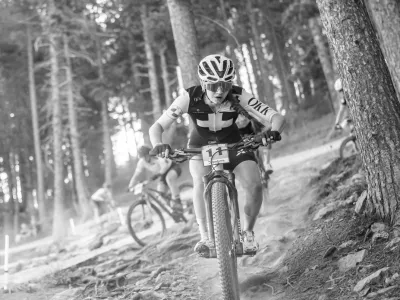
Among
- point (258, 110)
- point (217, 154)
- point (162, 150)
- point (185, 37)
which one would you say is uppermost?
A: point (185, 37)

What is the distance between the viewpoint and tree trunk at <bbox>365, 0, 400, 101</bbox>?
7941 mm

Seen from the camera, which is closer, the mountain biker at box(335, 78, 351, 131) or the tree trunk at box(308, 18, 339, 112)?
the mountain biker at box(335, 78, 351, 131)

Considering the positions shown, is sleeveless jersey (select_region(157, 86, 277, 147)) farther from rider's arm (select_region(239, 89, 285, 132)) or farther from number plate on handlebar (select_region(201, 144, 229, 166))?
number plate on handlebar (select_region(201, 144, 229, 166))

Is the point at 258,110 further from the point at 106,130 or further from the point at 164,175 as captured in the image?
the point at 106,130

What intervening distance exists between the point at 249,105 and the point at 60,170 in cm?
1612

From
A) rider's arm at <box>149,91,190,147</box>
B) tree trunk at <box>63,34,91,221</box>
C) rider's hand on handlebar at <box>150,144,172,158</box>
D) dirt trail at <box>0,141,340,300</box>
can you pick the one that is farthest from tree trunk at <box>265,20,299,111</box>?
rider's hand on handlebar at <box>150,144,172,158</box>

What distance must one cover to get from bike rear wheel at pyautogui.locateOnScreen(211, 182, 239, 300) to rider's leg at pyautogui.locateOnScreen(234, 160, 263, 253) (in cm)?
42

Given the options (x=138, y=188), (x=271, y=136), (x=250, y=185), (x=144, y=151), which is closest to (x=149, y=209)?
(x=138, y=188)

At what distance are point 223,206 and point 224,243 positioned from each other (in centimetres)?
39

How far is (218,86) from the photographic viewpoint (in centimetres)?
477

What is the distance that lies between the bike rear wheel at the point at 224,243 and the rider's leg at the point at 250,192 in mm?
420

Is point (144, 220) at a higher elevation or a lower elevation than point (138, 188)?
lower

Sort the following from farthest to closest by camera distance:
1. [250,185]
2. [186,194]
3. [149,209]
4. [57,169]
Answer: [57,169], [186,194], [149,209], [250,185]

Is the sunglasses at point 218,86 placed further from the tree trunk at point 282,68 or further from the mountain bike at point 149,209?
the tree trunk at point 282,68
